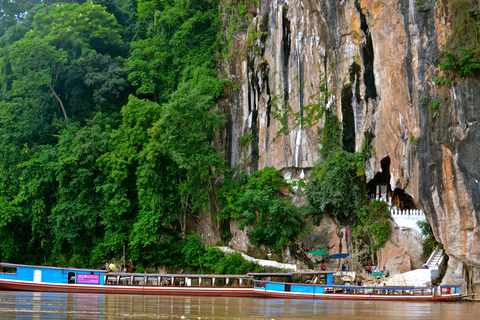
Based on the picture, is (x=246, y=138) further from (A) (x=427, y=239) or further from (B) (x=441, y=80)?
(B) (x=441, y=80)

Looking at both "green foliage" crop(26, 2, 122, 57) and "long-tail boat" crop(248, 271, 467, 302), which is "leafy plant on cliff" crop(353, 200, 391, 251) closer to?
"long-tail boat" crop(248, 271, 467, 302)

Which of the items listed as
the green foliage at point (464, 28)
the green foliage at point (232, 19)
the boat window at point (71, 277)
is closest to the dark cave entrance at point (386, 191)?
the green foliage at point (464, 28)

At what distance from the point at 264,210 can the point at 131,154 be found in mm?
7657

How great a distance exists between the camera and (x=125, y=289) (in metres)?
23.4

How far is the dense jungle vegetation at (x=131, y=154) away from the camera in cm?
2772

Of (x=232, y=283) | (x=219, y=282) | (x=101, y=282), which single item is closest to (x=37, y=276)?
(x=101, y=282)

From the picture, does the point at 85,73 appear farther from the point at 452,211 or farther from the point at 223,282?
the point at 452,211

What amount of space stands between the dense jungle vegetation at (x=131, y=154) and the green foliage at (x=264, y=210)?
0.07 m

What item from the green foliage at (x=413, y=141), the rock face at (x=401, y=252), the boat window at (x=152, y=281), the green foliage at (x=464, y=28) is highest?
the green foliage at (x=464, y=28)

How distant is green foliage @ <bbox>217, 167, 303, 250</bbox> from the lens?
26875mm

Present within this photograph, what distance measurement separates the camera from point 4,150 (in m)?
32.0

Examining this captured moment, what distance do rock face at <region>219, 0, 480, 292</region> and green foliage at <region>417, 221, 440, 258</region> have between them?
117cm

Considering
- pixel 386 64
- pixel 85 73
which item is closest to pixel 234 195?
pixel 386 64

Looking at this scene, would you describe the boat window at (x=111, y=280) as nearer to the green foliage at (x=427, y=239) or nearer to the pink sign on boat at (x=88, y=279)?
the pink sign on boat at (x=88, y=279)
